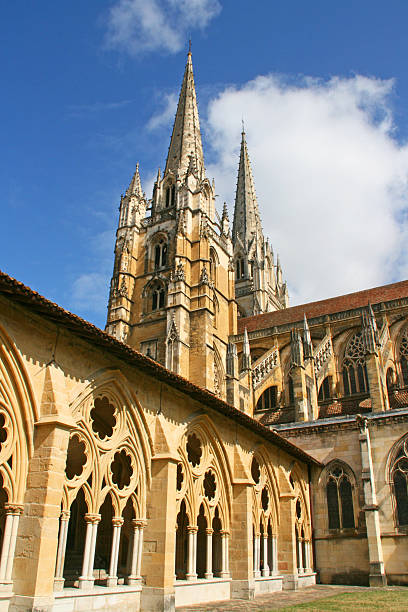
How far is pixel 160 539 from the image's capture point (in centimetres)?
1012

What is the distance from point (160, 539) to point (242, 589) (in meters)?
3.90

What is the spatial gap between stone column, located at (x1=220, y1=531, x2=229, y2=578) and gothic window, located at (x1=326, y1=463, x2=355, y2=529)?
6640mm

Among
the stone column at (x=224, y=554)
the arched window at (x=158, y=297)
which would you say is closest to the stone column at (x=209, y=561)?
the stone column at (x=224, y=554)

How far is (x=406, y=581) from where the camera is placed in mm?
16375

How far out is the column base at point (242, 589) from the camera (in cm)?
1270

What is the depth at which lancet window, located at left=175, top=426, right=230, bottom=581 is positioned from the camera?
1172 cm

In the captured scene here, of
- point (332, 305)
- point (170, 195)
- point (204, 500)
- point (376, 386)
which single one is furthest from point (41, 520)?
point (170, 195)

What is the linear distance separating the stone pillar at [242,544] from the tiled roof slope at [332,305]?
68.4ft

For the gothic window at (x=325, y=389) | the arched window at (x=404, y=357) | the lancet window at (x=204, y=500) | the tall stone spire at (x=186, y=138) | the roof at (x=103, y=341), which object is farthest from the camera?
the tall stone spire at (x=186, y=138)

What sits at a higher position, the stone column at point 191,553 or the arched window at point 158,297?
the arched window at point 158,297

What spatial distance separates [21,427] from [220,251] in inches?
1248

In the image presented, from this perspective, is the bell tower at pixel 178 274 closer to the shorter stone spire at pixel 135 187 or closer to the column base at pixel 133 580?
the shorter stone spire at pixel 135 187

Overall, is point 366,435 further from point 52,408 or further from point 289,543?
point 52,408

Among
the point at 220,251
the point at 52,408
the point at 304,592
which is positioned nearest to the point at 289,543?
the point at 304,592
